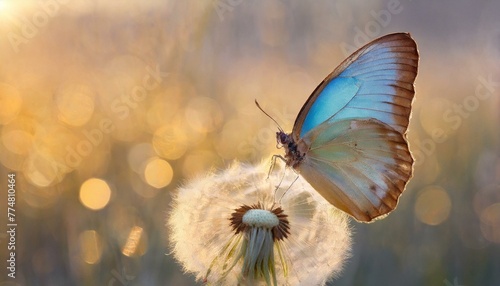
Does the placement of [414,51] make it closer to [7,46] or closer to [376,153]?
[376,153]

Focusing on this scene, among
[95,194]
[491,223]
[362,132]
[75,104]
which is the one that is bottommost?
[491,223]

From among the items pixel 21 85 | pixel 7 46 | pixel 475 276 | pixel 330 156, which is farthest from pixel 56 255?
pixel 475 276

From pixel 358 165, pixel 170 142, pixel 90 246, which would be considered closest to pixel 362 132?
pixel 358 165

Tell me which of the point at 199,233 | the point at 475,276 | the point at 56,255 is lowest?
the point at 475,276

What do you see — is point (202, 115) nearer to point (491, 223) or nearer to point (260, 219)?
point (491, 223)

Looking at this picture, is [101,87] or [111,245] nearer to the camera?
[111,245]

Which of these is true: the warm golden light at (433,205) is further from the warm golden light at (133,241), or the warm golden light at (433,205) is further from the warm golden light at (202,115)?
the warm golden light at (133,241)

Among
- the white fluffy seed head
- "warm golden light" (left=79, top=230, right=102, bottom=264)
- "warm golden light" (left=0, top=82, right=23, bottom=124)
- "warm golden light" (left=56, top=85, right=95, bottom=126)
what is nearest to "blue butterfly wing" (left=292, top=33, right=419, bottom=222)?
the white fluffy seed head

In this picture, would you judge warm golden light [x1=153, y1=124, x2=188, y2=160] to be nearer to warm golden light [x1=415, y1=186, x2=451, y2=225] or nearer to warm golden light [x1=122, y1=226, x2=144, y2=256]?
warm golden light [x1=122, y1=226, x2=144, y2=256]
